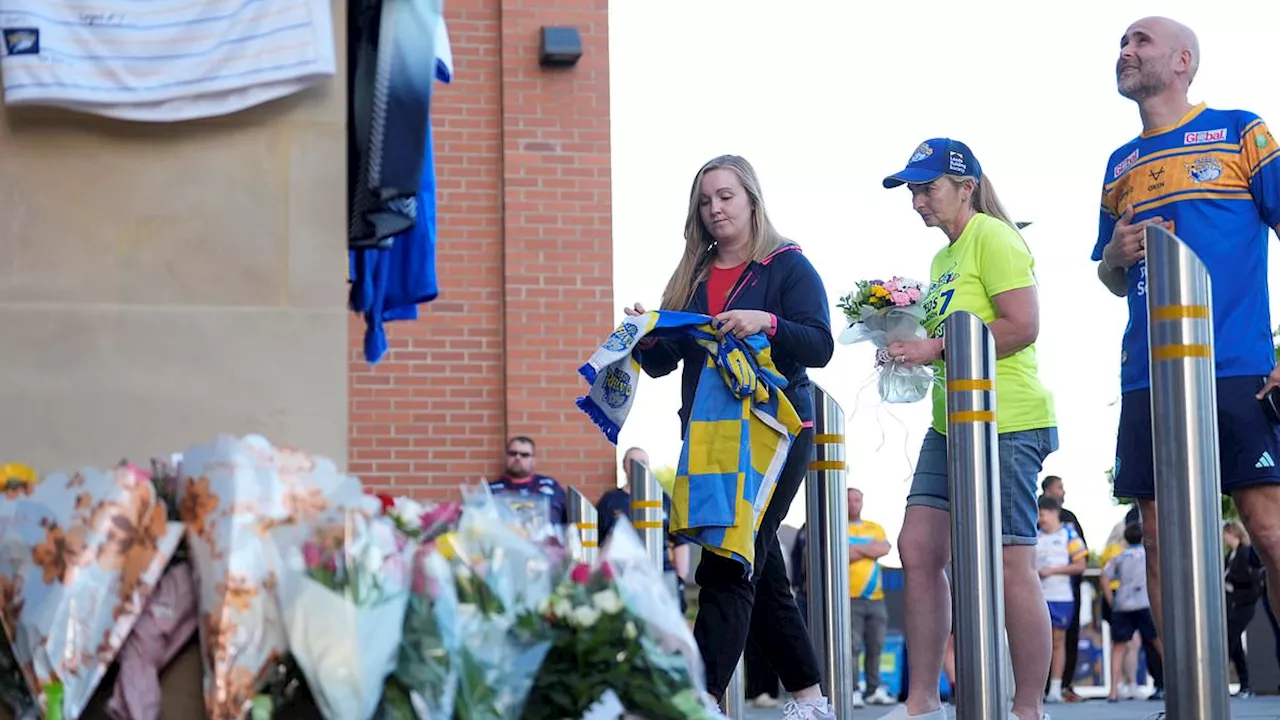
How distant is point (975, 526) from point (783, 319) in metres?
0.93

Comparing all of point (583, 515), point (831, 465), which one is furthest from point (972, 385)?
point (583, 515)

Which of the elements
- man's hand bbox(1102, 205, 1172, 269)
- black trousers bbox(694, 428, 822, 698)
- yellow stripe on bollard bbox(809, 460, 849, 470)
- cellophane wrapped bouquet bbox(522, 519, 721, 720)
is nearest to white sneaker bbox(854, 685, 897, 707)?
yellow stripe on bollard bbox(809, 460, 849, 470)

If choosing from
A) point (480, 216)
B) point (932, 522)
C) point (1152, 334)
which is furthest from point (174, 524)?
point (480, 216)

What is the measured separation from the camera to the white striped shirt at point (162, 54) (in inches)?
150

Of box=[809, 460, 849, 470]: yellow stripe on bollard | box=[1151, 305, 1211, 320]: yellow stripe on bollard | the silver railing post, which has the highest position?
box=[1151, 305, 1211, 320]: yellow stripe on bollard

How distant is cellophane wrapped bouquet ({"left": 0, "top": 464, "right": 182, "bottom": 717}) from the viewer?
311cm

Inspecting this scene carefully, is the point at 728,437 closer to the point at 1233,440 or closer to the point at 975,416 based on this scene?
the point at 975,416

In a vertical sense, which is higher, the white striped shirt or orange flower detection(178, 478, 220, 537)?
the white striped shirt

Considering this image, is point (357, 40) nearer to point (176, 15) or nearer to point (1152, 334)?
point (176, 15)

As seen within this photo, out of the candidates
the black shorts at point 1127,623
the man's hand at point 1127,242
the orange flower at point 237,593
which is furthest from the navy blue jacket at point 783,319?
the black shorts at point 1127,623

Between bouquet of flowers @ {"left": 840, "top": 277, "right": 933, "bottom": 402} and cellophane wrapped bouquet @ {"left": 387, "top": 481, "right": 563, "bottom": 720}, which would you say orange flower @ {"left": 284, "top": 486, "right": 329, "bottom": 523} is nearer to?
cellophane wrapped bouquet @ {"left": 387, "top": 481, "right": 563, "bottom": 720}

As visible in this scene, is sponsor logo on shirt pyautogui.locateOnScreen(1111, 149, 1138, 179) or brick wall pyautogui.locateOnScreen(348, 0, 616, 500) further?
brick wall pyautogui.locateOnScreen(348, 0, 616, 500)

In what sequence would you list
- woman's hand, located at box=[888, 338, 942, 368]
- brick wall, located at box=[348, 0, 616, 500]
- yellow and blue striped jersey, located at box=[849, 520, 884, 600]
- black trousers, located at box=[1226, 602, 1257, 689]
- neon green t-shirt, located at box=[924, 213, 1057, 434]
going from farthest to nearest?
black trousers, located at box=[1226, 602, 1257, 689]
yellow and blue striped jersey, located at box=[849, 520, 884, 600]
brick wall, located at box=[348, 0, 616, 500]
woman's hand, located at box=[888, 338, 942, 368]
neon green t-shirt, located at box=[924, 213, 1057, 434]

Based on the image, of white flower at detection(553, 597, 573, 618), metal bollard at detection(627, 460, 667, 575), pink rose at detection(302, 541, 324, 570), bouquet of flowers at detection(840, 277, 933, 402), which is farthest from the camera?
metal bollard at detection(627, 460, 667, 575)
